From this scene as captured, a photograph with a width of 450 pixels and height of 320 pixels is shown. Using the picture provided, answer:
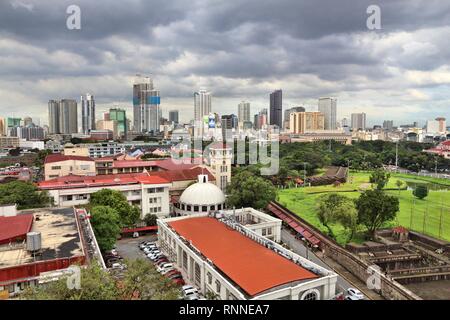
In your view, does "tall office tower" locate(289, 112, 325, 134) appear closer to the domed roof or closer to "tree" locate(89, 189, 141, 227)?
the domed roof

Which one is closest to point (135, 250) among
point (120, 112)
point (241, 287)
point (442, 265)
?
point (241, 287)

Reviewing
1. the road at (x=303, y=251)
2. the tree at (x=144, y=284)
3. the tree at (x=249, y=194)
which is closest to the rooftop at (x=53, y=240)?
the tree at (x=144, y=284)

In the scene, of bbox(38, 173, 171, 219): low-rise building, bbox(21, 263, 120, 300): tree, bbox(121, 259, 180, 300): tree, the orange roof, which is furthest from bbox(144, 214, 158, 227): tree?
bbox(21, 263, 120, 300): tree

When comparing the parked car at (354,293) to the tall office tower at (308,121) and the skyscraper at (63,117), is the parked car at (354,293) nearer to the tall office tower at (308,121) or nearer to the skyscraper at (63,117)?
the tall office tower at (308,121)

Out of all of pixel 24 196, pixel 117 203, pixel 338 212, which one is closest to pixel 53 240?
pixel 117 203

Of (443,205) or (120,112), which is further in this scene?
(120,112)
